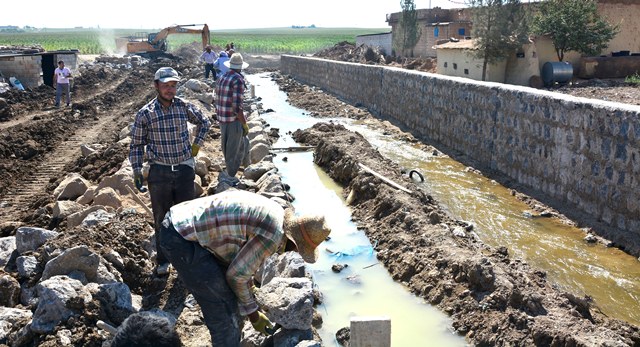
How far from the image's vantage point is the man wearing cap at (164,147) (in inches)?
223

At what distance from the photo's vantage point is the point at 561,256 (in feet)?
24.9

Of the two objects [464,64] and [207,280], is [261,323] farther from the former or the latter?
[464,64]

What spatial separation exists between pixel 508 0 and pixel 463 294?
1798 centimetres

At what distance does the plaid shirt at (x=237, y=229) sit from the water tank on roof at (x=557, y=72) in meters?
17.9

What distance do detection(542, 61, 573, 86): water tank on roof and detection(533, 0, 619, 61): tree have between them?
1.19 m

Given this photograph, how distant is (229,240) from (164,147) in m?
2.32

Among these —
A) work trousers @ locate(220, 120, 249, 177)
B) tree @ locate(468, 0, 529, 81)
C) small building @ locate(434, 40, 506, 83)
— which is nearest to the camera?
work trousers @ locate(220, 120, 249, 177)

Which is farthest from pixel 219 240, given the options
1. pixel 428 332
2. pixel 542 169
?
pixel 542 169

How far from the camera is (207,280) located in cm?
373

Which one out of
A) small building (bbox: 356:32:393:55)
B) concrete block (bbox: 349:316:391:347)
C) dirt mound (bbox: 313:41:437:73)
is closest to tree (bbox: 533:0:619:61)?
dirt mound (bbox: 313:41:437:73)

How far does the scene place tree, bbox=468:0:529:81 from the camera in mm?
20391

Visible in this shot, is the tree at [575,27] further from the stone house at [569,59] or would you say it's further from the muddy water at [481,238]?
the muddy water at [481,238]

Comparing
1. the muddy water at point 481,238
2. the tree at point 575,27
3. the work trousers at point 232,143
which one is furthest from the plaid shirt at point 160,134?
the tree at point 575,27

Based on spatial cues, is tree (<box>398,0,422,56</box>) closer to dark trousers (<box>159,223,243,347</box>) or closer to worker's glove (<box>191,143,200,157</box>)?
worker's glove (<box>191,143,200,157</box>)
